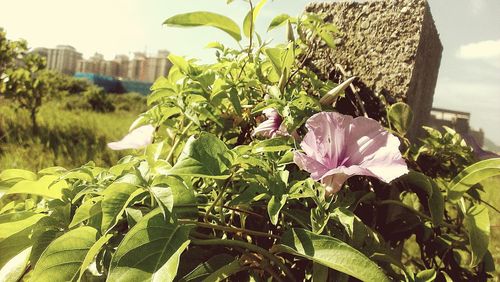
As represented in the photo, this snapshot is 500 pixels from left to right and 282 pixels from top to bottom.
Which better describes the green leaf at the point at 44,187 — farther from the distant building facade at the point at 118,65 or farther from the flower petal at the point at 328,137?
the distant building facade at the point at 118,65

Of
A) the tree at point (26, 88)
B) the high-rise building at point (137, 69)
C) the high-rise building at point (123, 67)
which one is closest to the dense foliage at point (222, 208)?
the tree at point (26, 88)

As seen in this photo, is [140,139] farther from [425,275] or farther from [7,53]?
[7,53]

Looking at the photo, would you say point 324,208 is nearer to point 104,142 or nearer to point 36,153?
point 36,153

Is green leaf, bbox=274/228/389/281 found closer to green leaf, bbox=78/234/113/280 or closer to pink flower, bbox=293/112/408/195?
pink flower, bbox=293/112/408/195

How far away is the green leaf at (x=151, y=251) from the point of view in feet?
1.79

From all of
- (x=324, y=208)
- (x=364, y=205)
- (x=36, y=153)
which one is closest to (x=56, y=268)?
(x=324, y=208)

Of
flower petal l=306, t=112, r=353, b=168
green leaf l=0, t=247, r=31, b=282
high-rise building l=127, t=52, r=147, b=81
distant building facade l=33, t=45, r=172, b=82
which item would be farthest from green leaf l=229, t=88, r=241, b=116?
high-rise building l=127, t=52, r=147, b=81

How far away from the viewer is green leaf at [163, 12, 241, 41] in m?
0.85

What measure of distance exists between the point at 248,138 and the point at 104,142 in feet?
10.5

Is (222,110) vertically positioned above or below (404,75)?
below

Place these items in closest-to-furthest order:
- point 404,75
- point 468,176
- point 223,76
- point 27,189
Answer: point 27,189
point 468,176
point 223,76
point 404,75

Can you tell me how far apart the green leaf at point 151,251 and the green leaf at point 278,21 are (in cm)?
61

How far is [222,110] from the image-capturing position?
43.4 inches

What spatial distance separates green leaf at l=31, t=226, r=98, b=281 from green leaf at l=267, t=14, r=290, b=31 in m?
0.66
